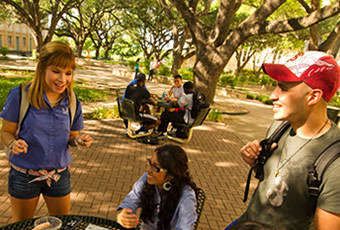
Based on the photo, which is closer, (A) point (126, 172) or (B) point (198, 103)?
(A) point (126, 172)

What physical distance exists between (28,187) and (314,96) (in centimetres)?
206

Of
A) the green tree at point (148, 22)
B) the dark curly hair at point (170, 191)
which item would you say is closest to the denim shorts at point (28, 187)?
the dark curly hair at point (170, 191)

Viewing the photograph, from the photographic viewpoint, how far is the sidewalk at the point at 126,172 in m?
3.71

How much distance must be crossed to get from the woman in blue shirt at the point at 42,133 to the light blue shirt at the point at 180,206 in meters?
0.59

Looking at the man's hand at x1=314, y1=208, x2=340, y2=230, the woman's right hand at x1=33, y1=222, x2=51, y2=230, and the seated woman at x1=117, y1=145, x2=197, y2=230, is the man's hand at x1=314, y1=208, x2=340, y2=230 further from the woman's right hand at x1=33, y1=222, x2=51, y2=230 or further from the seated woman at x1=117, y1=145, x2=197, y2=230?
the woman's right hand at x1=33, y1=222, x2=51, y2=230

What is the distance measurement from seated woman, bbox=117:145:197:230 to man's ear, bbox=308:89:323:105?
1052mm

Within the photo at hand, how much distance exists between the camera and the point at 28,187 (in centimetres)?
208

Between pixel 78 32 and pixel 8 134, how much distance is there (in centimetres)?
3747

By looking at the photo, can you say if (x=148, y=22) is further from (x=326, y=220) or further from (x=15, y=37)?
(x=15, y=37)

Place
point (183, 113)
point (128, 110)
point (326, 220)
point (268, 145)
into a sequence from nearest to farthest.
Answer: point (326, 220) → point (268, 145) → point (128, 110) → point (183, 113)

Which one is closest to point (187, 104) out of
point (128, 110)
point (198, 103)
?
point (198, 103)

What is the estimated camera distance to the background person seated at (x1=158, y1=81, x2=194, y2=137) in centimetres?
621

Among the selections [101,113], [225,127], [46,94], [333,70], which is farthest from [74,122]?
[225,127]

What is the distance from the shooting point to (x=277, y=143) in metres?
1.57
